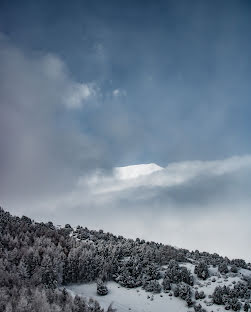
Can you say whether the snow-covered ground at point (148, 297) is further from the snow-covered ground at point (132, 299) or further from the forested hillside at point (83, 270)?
the forested hillside at point (83, 270)

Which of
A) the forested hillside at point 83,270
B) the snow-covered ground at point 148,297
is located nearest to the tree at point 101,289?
the forested hillside at point 83,270

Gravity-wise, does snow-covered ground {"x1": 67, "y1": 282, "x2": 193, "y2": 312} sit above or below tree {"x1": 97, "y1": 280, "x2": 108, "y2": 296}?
below

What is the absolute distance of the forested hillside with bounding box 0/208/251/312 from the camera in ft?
127

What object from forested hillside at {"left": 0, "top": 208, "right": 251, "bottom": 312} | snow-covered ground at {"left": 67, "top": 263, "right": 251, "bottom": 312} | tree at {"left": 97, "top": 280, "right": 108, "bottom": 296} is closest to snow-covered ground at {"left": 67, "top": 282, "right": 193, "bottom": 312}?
snow-covered ground at {"left": 67, "top": 263, "right": 251, "bottom": 312}

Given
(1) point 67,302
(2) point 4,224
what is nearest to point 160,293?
(1) point 67,302

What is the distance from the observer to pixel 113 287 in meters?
51.1

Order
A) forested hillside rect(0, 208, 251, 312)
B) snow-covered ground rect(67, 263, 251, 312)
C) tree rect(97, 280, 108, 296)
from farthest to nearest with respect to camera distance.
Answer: tree rect(97, 280, 108, 296) → snow-covered ground rect(67, 263, 251, 312) → forested hillside rect(0, 208, 251, 312)

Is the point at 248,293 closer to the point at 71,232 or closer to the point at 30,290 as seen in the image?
the point at 30,290

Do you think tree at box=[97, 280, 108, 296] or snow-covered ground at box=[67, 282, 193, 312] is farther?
tree at box=[97, 280, 108, 296]

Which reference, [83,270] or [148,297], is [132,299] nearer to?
[148,297]

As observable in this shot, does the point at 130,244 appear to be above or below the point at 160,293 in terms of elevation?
above

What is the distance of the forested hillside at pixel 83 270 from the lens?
127 ft

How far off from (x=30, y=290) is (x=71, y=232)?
35.0 m

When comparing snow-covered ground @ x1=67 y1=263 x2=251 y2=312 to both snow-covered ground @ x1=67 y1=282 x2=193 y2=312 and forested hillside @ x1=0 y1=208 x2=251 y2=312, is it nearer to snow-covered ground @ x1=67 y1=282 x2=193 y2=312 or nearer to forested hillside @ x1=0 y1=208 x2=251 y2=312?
snow-covered ground @ x1=67 y1=282 x2=193 y2=312
